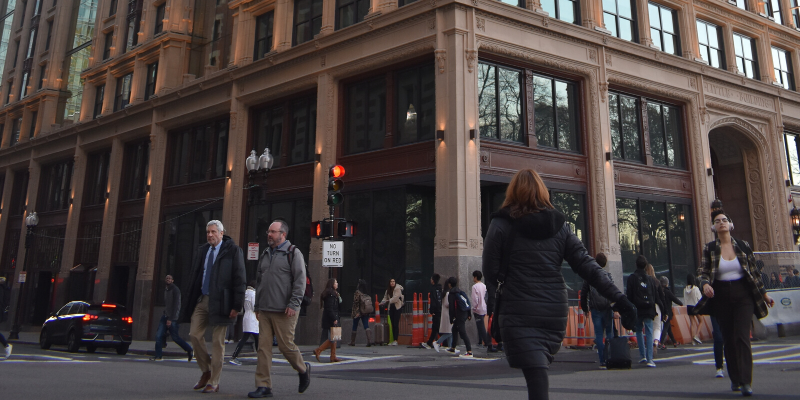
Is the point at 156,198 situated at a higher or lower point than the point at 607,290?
higher

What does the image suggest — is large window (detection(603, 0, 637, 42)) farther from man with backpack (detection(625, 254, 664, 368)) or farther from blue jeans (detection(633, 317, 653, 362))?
blue jeans (detection(633, 317, 653, 362))

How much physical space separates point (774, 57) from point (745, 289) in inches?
1171

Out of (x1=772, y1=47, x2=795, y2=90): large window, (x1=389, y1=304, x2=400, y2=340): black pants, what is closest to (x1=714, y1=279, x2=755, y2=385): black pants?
(x1=389, y1=304, x2=400, y2=340): black pants

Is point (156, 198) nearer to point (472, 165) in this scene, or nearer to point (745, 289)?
point (472, 165)

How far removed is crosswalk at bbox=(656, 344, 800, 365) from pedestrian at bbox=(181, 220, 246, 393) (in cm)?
872

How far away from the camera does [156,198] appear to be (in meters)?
30.5

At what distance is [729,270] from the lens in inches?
281

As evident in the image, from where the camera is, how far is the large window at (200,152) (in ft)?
92.5

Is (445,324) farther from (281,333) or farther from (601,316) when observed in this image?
(281,333)

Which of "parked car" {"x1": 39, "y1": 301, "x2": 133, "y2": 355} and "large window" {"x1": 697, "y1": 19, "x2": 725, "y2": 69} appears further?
"large window" {"x1": 697, "y1": 19, "x2": 725, "y2": 69}

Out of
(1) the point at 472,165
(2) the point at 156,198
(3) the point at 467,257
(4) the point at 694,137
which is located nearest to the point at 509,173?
(1) the point at 472,165

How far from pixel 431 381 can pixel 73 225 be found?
3300 centimetres

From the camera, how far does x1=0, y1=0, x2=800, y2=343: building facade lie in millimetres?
20188

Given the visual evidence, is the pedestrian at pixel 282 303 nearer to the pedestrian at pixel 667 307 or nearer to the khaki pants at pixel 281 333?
the khaki pants at pixel 281 333
